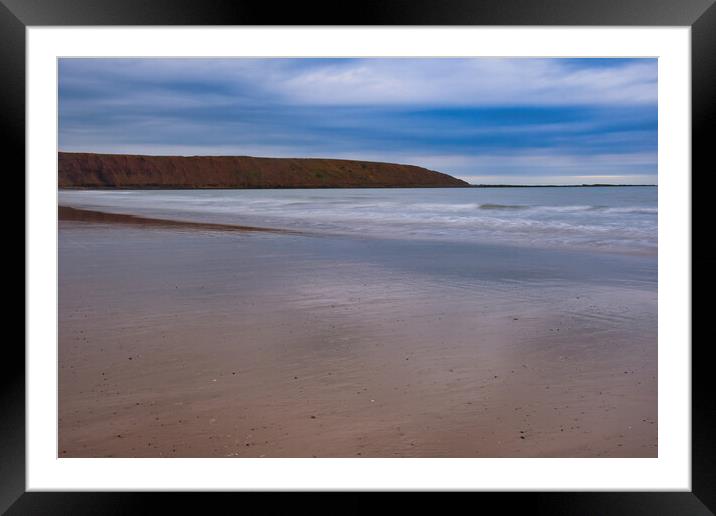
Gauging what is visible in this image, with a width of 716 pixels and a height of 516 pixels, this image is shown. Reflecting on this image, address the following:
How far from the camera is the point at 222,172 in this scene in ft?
168

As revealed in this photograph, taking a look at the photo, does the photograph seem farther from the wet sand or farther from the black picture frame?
the black picture frame

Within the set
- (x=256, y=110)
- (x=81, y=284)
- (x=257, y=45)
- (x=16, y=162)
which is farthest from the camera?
(x=256, y=110)

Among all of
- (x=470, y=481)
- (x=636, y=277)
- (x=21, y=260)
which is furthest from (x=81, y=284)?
(x=636, y=277)

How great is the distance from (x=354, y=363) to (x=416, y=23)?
143 centimetres

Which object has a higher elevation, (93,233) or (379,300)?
(93,233)

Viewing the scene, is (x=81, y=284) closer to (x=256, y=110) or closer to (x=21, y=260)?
(x=21, y=260)

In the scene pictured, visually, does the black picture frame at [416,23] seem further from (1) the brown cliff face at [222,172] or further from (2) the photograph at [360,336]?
(1) the brown cliff face at [222,172]

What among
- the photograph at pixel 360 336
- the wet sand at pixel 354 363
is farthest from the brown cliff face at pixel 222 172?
the wet sand at pixel 354 363

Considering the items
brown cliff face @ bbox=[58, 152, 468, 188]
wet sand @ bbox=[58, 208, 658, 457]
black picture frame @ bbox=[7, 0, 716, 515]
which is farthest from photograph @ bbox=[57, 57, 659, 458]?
brown cliff face @ bbox=[58, 152, 468, 188]

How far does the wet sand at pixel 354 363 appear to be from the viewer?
75.9 inches

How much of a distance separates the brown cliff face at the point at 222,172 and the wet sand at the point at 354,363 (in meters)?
41.3

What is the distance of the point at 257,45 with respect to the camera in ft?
6.13

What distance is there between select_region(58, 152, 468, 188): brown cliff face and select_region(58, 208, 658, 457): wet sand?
135 ft

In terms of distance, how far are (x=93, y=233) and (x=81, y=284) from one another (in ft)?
12.3
